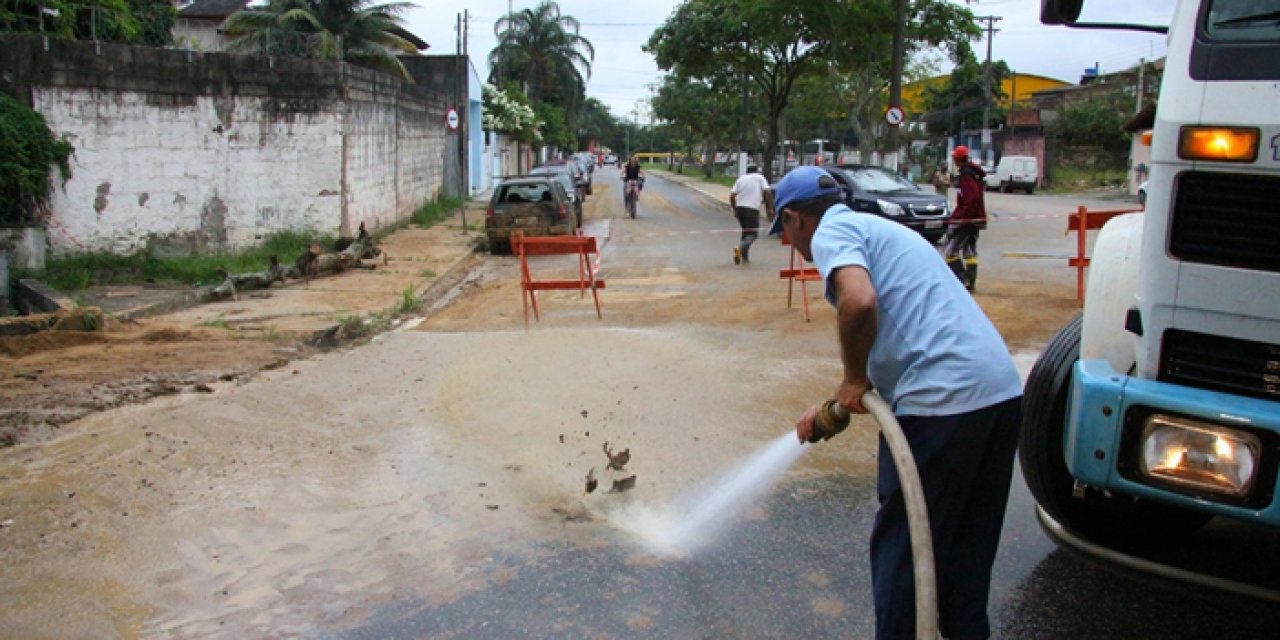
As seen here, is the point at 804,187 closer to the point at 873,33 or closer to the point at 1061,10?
the point at 1061,10

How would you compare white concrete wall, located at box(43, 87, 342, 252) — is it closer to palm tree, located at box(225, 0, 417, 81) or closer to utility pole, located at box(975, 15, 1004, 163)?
palm tree, located at box(225, 0, 417, 81)

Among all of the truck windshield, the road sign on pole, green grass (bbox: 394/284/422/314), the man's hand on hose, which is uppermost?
the road sign on pole

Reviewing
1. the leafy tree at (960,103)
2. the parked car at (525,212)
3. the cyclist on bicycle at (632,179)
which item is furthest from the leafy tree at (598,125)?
the parked car at (525,212)

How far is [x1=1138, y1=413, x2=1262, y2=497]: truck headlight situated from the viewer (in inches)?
115

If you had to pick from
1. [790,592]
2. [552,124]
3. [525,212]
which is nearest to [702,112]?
[552,124]

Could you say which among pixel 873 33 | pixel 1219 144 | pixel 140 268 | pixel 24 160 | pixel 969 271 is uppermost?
pixel 873 33

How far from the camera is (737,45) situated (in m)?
34.1

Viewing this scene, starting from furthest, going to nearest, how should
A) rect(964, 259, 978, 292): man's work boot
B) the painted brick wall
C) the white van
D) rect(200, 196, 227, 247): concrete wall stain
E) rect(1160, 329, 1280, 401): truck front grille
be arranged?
the white van
rect(200, 196, 227, 247): concrete wall stain
the painted brick wall
rect(964, 259, 978, 292): man's work boot
rect(1160, 329, 1280, 401): truck front grille

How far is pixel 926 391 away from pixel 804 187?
29.1 inches

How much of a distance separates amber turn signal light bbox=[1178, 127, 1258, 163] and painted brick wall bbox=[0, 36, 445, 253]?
44.5ft

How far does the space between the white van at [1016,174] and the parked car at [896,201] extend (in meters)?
26.3

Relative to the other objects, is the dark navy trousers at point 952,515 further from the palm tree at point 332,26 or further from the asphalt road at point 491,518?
the palm tree at point 332,26

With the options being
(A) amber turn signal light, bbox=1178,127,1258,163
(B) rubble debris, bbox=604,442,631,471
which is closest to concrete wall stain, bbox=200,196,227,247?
(B) rubble debris, bbox=604,442,631,471

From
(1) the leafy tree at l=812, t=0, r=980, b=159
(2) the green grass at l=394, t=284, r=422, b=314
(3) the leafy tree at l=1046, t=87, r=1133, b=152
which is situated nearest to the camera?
(2) the green grass at l=394, t=284, r=422, b=314
